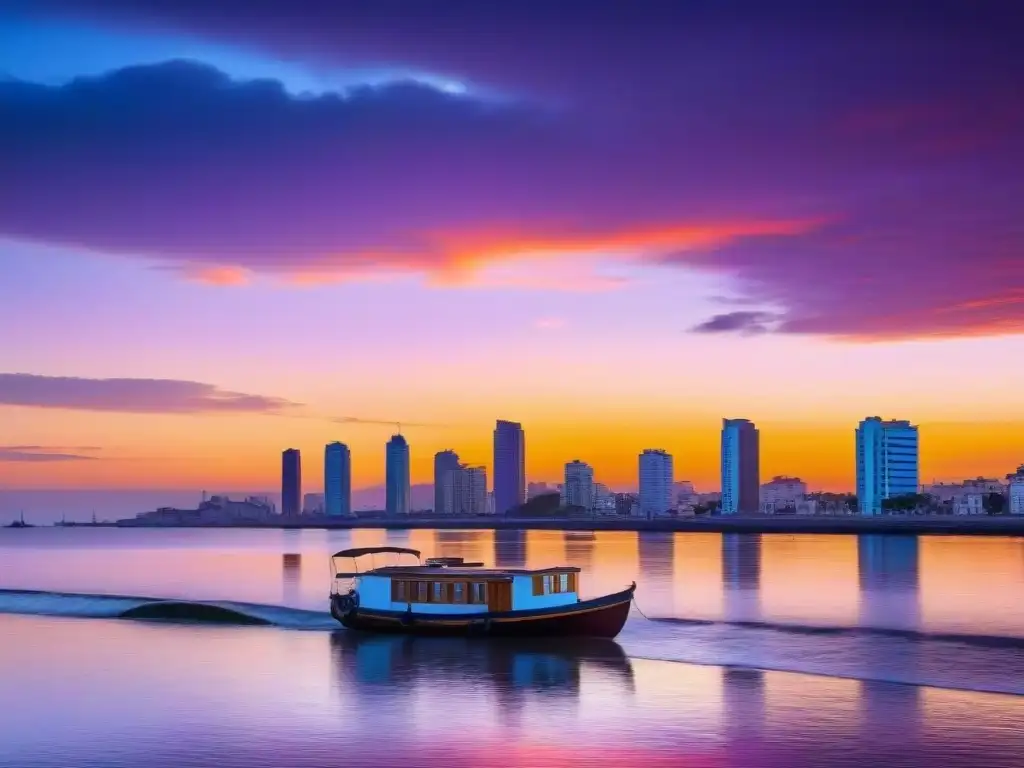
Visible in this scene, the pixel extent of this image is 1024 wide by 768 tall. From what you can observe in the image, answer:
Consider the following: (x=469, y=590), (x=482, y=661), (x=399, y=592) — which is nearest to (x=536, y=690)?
(x=482, y=661)

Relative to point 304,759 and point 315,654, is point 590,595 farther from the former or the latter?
point 304,759

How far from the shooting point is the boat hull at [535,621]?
180ft

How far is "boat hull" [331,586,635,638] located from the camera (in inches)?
2158

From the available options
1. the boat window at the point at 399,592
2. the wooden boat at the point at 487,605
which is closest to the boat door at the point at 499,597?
the wooden boat at the point at 487,605

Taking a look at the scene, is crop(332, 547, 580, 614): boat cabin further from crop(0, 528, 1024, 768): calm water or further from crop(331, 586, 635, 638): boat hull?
crop(0, 528, 1024, 768): calm water

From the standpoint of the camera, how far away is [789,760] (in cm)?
3117

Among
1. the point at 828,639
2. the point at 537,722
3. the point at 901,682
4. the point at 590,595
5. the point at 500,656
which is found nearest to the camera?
the point at 537,722

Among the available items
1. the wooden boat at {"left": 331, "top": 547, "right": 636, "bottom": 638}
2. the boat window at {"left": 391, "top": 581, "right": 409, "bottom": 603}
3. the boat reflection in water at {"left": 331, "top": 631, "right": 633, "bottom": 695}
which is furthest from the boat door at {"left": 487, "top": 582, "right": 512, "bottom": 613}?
the boat window at {"left": 391, "top": 581, "right": 409, "bottom": 603}

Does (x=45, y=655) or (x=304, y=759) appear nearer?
(x=304, y=759)

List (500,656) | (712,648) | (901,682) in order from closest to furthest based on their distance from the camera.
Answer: (901,682) < (500,656) < (712,648)

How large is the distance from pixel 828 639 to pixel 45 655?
1546 inches

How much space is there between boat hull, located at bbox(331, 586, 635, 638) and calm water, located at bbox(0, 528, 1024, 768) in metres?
1.05

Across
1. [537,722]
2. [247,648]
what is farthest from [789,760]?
[247,648]

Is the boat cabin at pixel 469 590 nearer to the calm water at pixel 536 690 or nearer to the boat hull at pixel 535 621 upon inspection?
the boat hull at pixel 535 621
